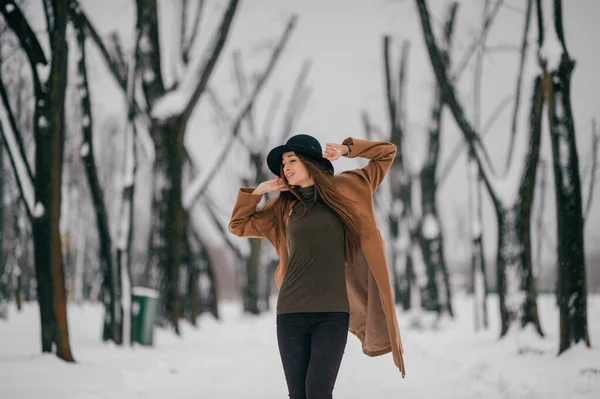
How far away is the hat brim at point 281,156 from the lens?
306 centimetres

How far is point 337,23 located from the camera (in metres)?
14.2

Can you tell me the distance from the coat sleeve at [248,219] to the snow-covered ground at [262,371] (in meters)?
2.35

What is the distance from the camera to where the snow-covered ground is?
4.96m

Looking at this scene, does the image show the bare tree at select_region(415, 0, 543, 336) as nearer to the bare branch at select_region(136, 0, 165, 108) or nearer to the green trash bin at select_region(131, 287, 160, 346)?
the bare branch at select_region(136, 0, 165, 108)

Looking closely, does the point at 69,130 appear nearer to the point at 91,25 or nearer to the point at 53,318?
the point at 91,25

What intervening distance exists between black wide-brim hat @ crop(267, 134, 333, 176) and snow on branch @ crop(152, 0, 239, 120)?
5967 mm

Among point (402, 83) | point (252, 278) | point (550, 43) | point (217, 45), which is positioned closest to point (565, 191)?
point (550, 43)

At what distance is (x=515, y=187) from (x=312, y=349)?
5.83 metres

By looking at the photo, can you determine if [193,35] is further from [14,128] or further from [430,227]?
[430,227]

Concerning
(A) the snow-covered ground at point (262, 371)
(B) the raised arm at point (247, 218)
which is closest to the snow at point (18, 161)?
(A) the snow-covered ground at point (262, 371)

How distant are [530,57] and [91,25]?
614 centimetres

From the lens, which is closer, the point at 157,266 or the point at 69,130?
the point at 157,266

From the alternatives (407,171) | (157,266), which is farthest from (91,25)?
(407,171)

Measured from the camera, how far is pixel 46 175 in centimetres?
613
